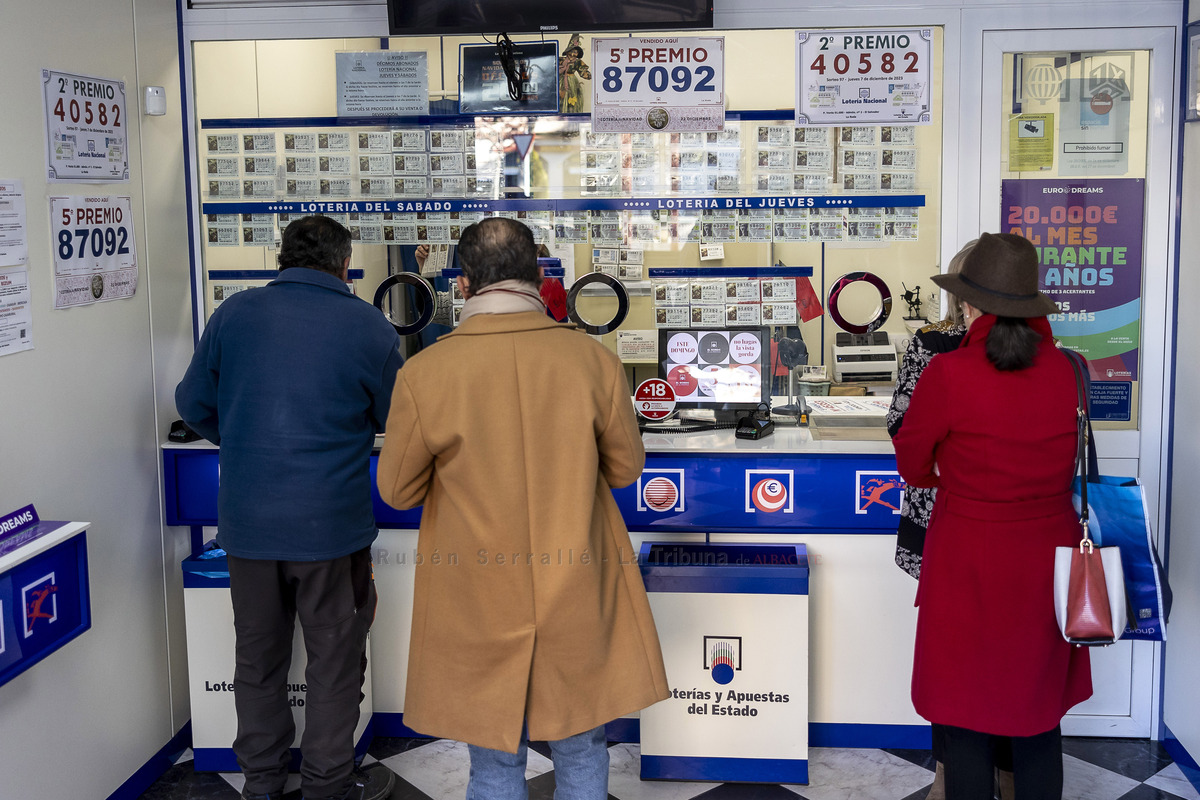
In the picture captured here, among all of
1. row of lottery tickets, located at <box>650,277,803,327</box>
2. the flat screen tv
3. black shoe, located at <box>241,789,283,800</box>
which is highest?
the flat screen tv

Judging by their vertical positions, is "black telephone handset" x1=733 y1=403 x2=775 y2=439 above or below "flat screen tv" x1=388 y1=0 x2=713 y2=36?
below

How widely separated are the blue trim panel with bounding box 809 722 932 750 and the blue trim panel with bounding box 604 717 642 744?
584 mm

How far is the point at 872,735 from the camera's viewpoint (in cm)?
348

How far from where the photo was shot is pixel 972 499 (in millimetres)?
2391

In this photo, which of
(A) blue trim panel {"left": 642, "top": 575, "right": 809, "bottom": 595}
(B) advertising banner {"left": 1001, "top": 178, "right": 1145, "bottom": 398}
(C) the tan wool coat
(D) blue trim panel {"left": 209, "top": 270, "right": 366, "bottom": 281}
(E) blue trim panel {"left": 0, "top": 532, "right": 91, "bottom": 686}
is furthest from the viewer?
(D) blue trim panel {"left": 209, "top": 270, "right": 366, "bottom": 281}

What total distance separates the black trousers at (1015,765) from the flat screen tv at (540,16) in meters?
2.33

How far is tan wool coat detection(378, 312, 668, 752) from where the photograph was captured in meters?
2.13

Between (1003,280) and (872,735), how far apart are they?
5.79ft

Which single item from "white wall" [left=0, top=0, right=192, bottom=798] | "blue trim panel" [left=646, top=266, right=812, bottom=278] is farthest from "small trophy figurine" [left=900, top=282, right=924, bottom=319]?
"white wall" [left=0, top=0, right=192, bottom=798]

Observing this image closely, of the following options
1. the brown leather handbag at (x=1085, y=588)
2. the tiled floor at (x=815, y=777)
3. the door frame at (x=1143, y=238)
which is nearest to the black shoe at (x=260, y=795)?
the tiled floor at (x=815, y=777)

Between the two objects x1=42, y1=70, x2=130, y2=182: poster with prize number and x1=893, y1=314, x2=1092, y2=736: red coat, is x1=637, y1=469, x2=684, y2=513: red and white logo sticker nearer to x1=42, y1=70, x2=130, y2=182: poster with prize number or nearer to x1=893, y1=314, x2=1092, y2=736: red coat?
x1=893, y1=314, x2=1092, y2=736: red coat

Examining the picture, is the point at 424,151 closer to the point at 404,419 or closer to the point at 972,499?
the point at 404,419

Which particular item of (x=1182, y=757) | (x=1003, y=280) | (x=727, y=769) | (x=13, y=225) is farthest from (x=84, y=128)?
(x=1182, y=757)

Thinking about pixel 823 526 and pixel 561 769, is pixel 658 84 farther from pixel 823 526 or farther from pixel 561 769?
pixel 561 769
